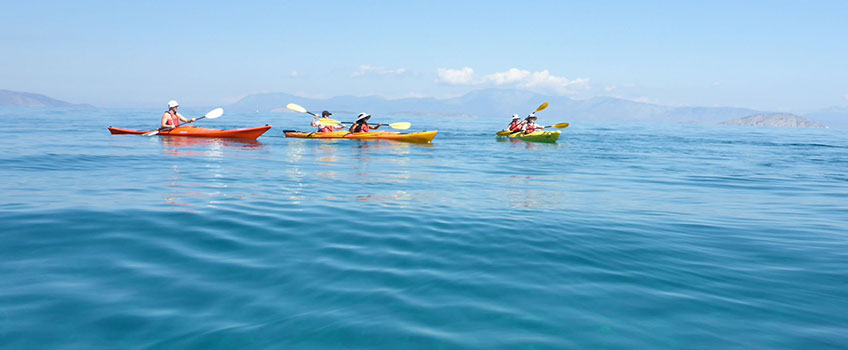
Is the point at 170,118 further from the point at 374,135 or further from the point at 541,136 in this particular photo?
the point at 541,136

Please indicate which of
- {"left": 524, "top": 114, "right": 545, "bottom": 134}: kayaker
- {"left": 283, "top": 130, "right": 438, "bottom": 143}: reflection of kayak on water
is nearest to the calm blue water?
{"left": 283, "top": 130, "right": 438, "bottom": 143}: reflection of kayak on water

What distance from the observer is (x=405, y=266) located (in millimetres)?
5051

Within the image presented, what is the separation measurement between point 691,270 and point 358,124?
1965cm

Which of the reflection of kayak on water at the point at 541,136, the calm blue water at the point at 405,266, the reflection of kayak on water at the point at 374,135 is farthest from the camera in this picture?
the reflection of kayak on water at the point at 541,136

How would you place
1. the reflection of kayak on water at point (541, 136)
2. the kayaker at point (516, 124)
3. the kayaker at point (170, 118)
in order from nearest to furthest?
the kayaker at point (170, 118) < the reflection of kayak on water at point (541, 136) < the kayaker at point (516, 124)

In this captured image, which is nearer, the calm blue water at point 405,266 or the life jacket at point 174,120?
the calm blue water at point 405,266

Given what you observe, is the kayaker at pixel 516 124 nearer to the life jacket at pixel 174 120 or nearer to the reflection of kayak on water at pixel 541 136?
the reflection of kayak on water at pixel 541 136

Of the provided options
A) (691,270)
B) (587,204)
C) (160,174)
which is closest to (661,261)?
(691,270)

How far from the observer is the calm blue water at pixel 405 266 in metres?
3.57

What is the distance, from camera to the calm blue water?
3.57 m

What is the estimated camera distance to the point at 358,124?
23656 millimetres

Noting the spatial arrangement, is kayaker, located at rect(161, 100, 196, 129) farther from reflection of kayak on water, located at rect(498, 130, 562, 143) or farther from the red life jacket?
reflection of kayak on water, located at rect(498, 130, 562, 143)

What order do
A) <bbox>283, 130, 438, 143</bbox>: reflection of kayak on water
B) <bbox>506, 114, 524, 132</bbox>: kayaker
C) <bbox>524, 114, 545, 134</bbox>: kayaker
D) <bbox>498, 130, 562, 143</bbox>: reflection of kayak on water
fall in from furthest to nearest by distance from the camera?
<bbox>506, 114, 524, 132</bbox>: kayaker
<bbox>524, 114, 545, 134</bbox>: kayaker
<bbox>498, 130, 562, 143</bbox>: reflection of kayak on water
<bbox>283, 130, 438, 143</bbox>: reflection of kayak on water

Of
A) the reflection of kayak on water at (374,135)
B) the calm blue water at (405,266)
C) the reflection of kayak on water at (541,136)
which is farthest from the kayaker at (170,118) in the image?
the reflection of kayak on water at (541,136)
